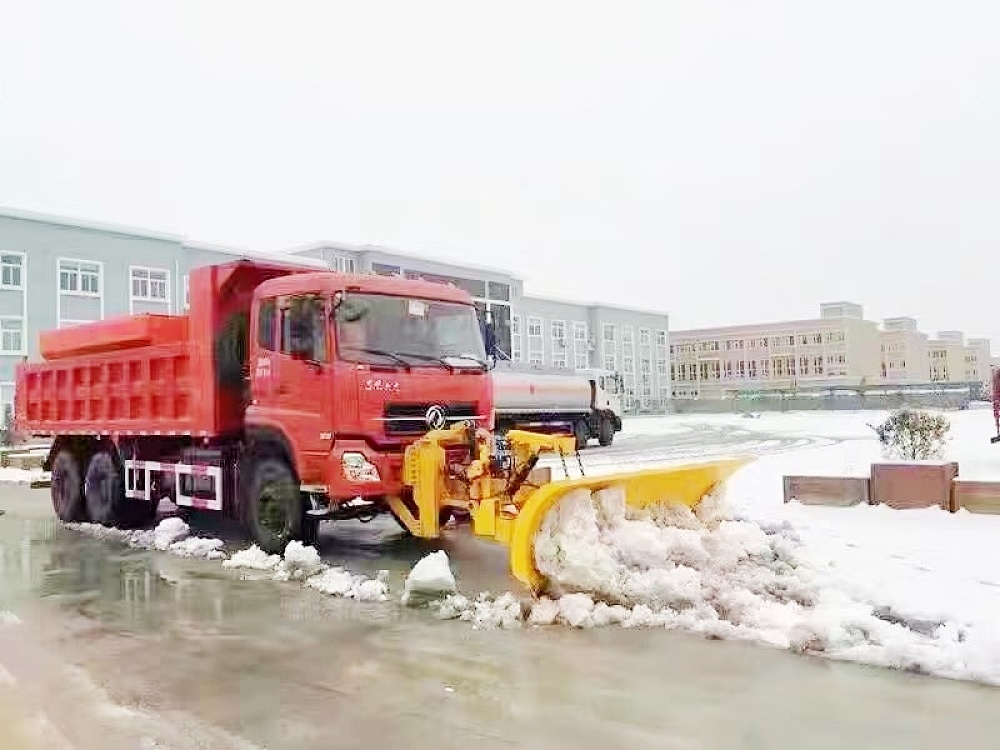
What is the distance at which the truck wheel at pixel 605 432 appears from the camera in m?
32.1

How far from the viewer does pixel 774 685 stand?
4809mm

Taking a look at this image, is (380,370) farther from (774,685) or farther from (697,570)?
(774,685)

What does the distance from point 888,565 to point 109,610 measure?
6.53 meters

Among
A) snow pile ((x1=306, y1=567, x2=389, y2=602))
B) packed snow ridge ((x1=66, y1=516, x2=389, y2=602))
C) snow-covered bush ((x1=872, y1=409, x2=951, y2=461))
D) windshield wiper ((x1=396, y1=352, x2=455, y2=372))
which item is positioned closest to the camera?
snow pile ((x1=306, y1=567, x2=389, y2=602))

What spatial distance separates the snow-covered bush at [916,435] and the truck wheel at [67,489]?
12473 millimetres

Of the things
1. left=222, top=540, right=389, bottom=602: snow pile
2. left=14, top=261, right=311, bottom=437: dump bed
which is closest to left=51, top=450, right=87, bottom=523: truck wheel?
left=14, top=261, right=311, bottom=437: dump bed

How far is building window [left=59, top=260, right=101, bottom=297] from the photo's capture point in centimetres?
4012

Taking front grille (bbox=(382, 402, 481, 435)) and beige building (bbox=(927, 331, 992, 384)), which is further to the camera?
beige building (bbox=(927, 331, 992, 384))

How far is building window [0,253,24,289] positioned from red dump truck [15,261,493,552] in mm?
31349

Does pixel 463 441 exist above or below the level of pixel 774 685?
above

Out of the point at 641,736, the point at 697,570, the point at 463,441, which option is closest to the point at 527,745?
the point at 641,736

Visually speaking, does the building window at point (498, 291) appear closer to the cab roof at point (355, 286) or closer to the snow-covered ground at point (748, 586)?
the cab roof at point (355, 286)

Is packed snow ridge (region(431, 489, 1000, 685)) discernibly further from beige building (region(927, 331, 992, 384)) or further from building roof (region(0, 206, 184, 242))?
beige building (region(927, 331, 992, 384))

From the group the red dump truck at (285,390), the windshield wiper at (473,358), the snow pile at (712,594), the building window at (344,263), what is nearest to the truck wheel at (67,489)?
the red dump truck at (285,390)
